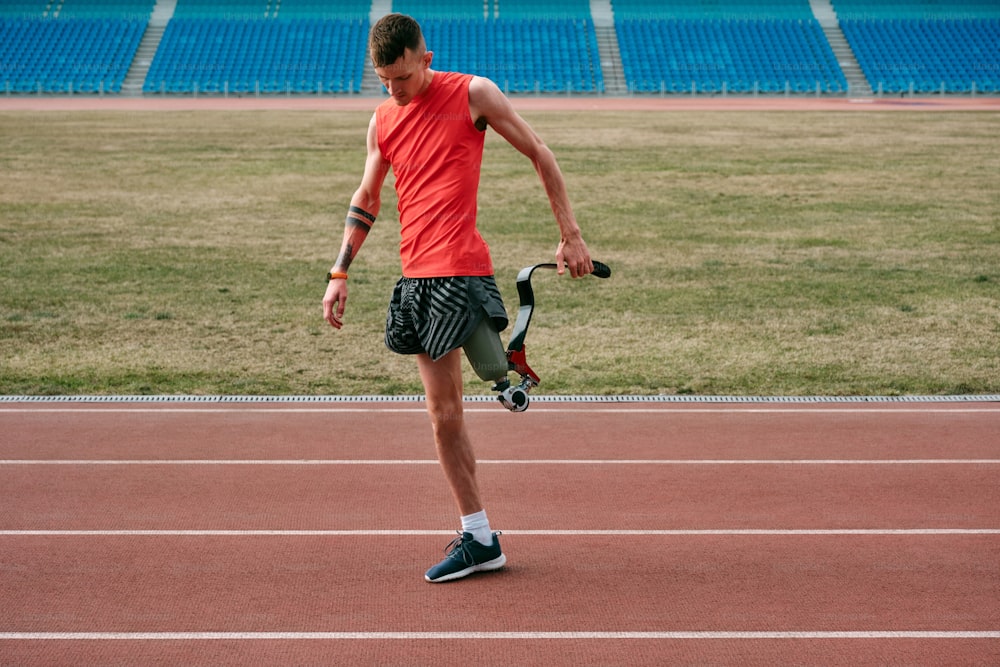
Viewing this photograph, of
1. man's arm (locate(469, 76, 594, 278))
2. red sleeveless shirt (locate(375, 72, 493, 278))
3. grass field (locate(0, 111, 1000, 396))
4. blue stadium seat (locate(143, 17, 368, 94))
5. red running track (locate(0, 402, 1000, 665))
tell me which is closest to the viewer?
red running track (locate(0, 402, 1000, 665))

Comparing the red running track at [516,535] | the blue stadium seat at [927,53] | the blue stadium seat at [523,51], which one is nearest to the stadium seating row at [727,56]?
the blue stadium seat at [927,53]

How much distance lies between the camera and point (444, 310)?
13.2 feet

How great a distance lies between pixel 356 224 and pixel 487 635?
1673 mm

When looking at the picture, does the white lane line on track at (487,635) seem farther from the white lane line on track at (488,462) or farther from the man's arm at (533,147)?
the white lane line on track at (488,462)

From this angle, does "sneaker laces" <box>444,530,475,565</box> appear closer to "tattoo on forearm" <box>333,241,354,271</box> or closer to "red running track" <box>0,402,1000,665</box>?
"red running track" <box>0,402,1000,665</box>

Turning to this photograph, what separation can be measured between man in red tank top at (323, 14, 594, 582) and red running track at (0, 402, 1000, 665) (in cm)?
52

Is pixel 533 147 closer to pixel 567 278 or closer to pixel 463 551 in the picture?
pixel 463 551

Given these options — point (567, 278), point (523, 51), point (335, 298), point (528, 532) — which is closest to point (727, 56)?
point (523, 51)

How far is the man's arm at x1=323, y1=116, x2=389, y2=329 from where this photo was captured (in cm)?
421

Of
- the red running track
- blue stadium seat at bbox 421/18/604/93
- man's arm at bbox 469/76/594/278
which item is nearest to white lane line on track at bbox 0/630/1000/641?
the red running track

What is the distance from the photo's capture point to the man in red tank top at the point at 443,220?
3.99 m

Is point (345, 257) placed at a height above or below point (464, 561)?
above

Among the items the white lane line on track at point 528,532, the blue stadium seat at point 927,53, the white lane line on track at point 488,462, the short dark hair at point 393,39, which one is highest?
the blue stadium seat at point 927,53

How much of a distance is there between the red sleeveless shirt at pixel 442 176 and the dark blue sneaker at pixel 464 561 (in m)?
1.07
